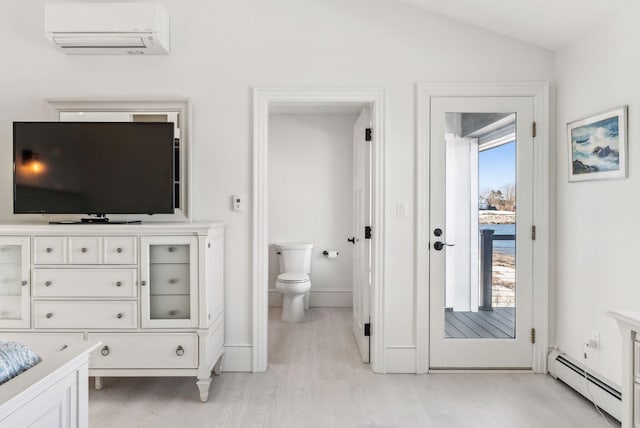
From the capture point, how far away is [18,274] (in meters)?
2.40

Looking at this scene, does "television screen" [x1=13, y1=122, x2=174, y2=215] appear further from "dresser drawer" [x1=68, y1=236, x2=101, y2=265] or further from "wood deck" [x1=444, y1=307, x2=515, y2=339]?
"wood deck" [x1=444, y1=307, x2=515, y2=339]

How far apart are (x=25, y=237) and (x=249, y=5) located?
2115mm

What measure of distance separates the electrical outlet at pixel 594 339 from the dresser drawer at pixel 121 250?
2816 mm

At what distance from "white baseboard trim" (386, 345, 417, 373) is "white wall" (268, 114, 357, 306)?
6.53 ft

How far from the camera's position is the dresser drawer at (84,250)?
238cm

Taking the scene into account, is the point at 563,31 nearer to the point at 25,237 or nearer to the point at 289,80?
the point at 289,80

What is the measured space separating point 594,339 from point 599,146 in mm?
1168

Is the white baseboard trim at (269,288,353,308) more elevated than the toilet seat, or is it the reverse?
the toilet seat

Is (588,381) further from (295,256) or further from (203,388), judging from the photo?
(295,256)

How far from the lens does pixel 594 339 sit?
2.43 metres

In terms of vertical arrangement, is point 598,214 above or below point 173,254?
above

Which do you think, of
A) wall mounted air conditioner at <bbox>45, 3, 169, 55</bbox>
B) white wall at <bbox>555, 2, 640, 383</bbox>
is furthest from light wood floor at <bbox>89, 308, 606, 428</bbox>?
wall mounted air conditioner at <bbox>45, 3, 169, 55</bbox>

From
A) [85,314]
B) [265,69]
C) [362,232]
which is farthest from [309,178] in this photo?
[85,314]

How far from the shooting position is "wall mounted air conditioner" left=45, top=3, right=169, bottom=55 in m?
2.58
